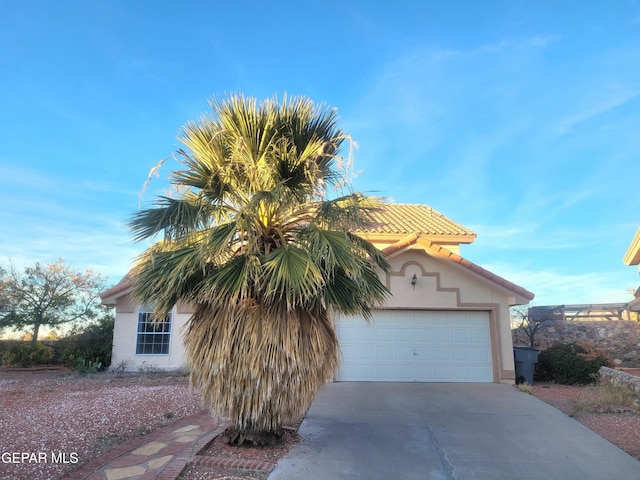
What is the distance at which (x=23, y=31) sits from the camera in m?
9.69

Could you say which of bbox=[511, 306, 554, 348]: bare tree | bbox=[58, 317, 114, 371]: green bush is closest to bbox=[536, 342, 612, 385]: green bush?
bbox=[511, 306, 554, 348]: bare tree

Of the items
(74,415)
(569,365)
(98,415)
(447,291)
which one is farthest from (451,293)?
(74,415)

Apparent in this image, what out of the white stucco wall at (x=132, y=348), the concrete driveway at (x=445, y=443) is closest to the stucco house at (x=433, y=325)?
the concrete driveway at (x=445, y=443)

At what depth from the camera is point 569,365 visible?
13109mm

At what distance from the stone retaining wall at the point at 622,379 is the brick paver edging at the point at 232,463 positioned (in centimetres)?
955

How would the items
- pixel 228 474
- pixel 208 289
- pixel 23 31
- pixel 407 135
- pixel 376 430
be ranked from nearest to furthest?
1. pixel 228 474
2. pixel 208 289
3. pixel 376 430
4. pixel 23 31
5. pixel 407 135

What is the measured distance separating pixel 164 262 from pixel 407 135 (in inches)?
444

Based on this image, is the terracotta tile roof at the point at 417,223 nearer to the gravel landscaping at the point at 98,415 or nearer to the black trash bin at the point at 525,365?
the black trash bin at the point at 525,365

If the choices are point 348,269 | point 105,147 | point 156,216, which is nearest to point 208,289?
point 156,216

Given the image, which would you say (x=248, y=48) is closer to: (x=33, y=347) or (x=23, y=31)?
(x=23, y=31)

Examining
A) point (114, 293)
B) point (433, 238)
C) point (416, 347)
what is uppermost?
point (433, 238)

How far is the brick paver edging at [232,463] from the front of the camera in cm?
551

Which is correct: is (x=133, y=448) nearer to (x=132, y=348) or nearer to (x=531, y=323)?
(x=132, y=348)

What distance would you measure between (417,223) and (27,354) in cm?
1711
